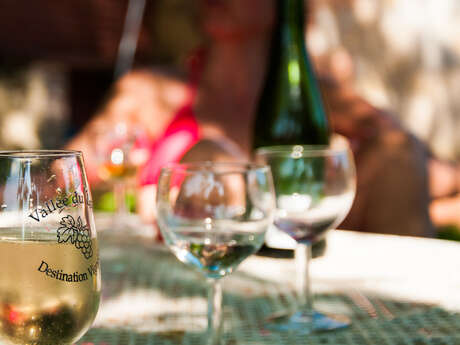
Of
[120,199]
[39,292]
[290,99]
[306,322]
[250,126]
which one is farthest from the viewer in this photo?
[250,126]

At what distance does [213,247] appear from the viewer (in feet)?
2.05

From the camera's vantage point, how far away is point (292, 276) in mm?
960

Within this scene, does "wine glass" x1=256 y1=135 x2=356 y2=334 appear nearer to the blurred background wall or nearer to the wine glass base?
the wine glass base

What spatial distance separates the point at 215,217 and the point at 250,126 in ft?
3.85

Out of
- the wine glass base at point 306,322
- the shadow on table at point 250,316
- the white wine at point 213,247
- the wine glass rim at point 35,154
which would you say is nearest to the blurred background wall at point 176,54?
the shadow on table at point 250,316

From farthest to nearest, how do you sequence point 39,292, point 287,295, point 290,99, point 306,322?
point 290,99 → point 287,295 → point 306,322 → point 39,292

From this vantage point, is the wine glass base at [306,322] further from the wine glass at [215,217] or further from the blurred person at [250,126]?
the blurred person at [250,126]

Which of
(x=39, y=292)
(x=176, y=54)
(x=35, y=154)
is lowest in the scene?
(x=39, y=292)

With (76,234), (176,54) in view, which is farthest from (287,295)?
Answer: (176,54)

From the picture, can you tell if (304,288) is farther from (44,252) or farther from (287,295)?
(44,252)

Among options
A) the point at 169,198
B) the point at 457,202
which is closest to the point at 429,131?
the point at 457,202

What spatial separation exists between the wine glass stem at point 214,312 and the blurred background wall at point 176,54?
2069 millimetres

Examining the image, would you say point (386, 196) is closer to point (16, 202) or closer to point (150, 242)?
point (150, 242)

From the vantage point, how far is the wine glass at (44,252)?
0.49m
